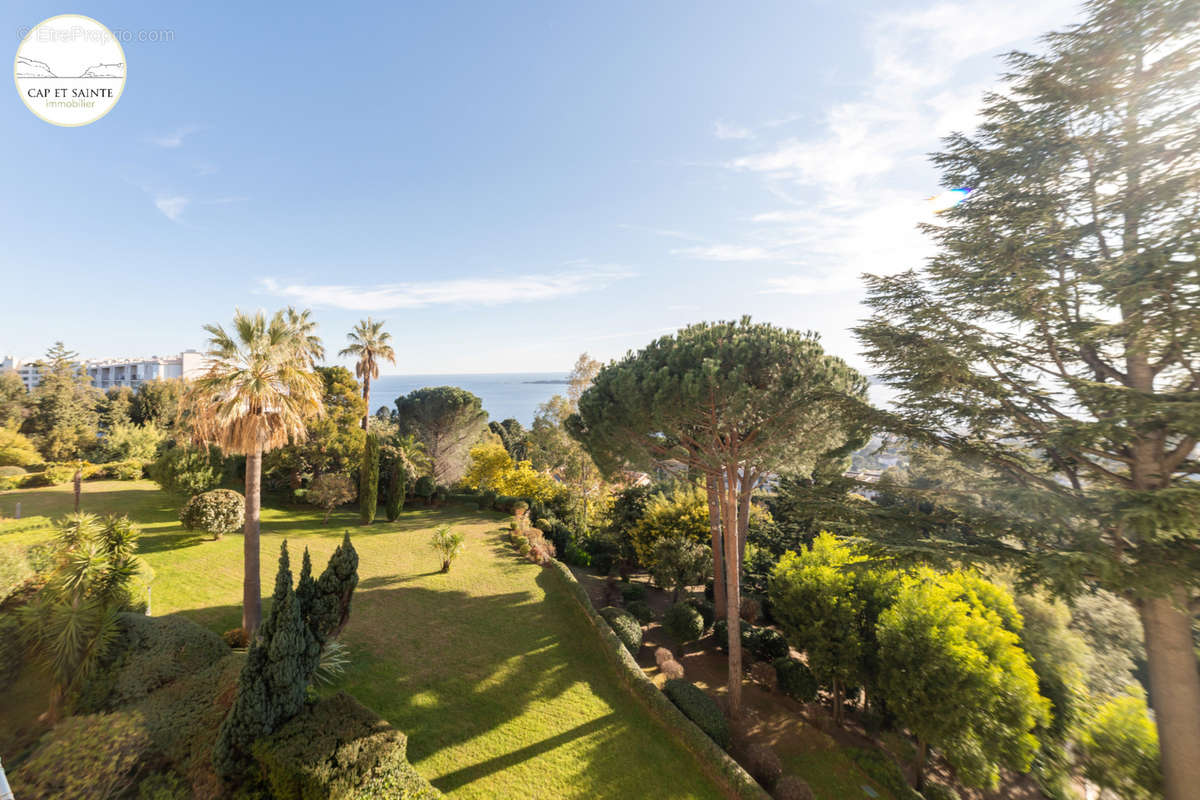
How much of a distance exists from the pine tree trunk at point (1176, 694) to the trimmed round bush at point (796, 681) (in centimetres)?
673

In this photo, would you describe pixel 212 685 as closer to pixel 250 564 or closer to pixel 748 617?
pixel 250 564

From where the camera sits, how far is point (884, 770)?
34.2ft

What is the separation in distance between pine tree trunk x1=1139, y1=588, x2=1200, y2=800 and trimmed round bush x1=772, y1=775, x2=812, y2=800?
19.2ft

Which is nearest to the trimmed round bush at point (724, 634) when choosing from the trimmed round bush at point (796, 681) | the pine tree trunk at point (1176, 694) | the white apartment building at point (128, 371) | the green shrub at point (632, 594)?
the trimmed round bush at point (796, 681)

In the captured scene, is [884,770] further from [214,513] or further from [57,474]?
[57,474]

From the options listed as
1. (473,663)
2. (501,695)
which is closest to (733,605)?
(501,695)

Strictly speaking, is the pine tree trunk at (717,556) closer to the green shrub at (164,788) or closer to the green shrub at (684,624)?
the green shrub at (684,624)

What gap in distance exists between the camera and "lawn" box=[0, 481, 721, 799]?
28.3 ft

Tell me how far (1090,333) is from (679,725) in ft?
36.1

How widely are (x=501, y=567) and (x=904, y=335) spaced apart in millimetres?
17522

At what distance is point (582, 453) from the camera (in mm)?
26750

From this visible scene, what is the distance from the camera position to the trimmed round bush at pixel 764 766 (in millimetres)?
9539

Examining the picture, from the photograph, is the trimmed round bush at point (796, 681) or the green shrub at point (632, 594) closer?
the trimmed round bush at point (796, 681)

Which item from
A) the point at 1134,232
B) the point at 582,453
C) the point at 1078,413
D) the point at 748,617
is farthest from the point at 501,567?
the point at 1134,232
